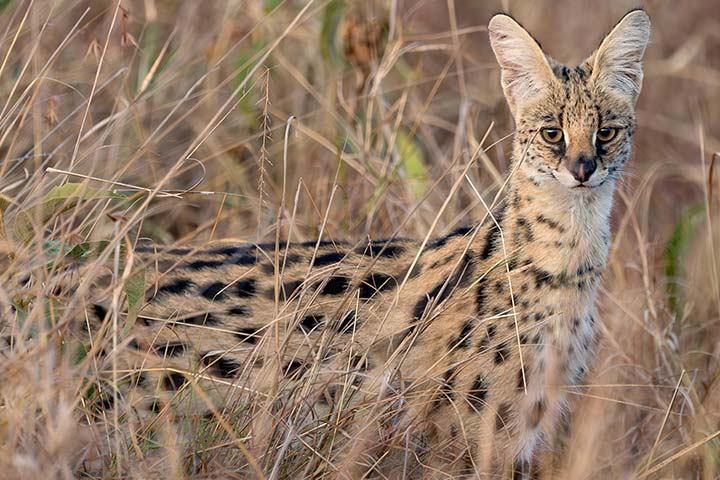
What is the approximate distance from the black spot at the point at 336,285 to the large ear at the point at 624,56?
1053 millimetres

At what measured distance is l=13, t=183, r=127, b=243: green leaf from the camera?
2965 millimetres

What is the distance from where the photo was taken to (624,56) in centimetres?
374

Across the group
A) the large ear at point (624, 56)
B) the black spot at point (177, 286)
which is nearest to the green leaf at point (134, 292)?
the black spot at point (177, 286)

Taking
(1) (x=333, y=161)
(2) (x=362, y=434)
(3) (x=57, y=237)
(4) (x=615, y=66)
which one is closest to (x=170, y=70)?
(1) (x=333, y=161)

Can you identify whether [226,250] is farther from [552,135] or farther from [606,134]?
[606,134]

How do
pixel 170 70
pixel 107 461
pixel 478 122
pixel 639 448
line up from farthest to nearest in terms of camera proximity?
1. pixel 478 122
2. pixel 170 70
3. pixel 639 448
4. pixel 107 461

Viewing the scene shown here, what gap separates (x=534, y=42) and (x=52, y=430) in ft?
6.71

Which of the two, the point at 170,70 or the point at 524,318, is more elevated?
the point at 170,70

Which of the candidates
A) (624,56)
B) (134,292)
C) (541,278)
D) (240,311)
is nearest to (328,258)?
(240,311)

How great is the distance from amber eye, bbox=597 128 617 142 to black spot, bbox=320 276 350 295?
921 millimetres

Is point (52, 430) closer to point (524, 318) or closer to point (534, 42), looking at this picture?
point (524, 318)

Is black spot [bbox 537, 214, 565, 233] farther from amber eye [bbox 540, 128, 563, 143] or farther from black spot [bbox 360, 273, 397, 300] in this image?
black spot [bbox 360, 273, 397, 300]

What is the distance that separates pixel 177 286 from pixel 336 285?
0.51m

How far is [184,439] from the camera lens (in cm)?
292
